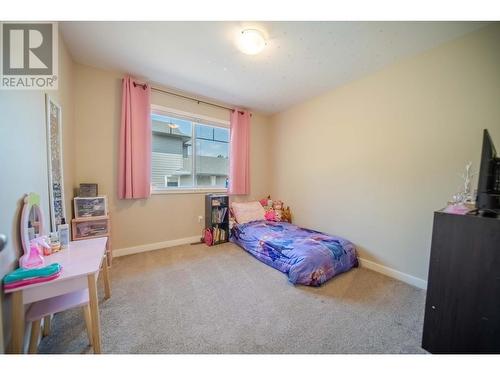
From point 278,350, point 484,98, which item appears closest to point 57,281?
point 278,350

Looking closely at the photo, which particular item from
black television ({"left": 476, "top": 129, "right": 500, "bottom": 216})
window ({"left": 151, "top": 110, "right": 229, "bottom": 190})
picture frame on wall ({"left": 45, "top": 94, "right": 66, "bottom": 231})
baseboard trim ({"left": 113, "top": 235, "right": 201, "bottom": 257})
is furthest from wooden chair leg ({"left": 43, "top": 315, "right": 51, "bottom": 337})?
black television ({"left": 476, "top": 129, "right": 500, "bottom": 216})

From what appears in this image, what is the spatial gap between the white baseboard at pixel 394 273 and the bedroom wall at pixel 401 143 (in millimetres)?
47

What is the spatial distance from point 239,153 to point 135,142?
1666mm

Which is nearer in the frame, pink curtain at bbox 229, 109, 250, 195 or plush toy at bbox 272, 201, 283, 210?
pink curtain at bbox 229, 109, 250, 195

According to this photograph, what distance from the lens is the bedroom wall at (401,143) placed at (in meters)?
1.67

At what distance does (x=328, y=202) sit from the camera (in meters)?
2.87

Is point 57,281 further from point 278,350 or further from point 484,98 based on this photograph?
point 484,98

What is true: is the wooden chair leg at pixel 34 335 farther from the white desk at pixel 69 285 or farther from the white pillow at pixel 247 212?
the white pillow at pixel 247 212

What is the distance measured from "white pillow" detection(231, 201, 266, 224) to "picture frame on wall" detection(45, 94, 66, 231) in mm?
2203

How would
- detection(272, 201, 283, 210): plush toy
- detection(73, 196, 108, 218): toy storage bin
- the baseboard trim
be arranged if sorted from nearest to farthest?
detection(73, 196, 108, 218): toy storage bin < the baseboard trim < detection(272, 201, 283, 210): plush toy

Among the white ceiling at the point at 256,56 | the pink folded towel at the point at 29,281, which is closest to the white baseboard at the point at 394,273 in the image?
the white ceiling at the point at 256,56

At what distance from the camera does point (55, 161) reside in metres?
1.62

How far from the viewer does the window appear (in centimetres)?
288

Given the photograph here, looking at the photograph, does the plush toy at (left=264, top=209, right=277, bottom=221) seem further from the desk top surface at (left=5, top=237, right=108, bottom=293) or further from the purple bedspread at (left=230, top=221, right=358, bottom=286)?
the desk top surface at (left=5, top=237, right=108, bottom=293)
